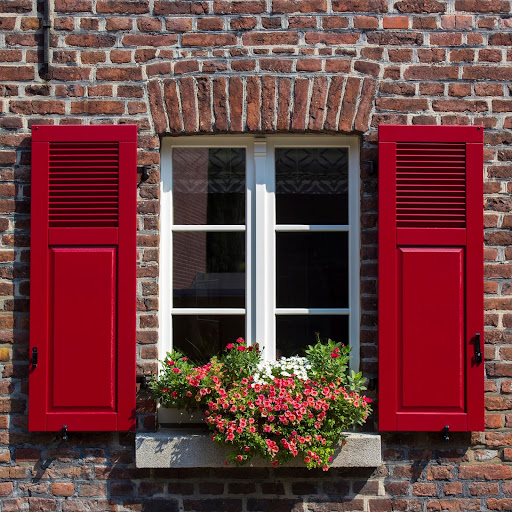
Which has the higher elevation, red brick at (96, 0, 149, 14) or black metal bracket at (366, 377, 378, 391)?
red brick at (96, 0, 149, 14)

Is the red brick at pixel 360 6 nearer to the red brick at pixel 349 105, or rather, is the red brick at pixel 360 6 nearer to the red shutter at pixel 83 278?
the red brick at pixel 349 105

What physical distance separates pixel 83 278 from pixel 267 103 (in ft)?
4.62

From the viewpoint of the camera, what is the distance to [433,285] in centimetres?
350

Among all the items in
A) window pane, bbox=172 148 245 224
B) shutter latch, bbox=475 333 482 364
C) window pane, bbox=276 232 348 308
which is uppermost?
window pane, bbox=172 148 245 224

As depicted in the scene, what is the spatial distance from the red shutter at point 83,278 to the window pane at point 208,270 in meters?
0.33

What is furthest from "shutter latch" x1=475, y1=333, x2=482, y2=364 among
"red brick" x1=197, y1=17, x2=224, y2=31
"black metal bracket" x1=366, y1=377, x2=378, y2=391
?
"red brick" x1=197, y1=17, x2=224, y2=31

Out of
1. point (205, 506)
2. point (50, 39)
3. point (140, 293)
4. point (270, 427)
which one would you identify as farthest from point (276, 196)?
point (205, 506)

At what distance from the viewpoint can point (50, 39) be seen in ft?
11.9

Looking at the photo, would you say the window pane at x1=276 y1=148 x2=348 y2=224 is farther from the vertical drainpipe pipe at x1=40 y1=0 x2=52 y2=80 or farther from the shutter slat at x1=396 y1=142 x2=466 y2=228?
the vertical drainpipe pipe at x1=40 y1=0 x2=52 y2=80

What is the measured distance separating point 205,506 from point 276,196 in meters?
1.80

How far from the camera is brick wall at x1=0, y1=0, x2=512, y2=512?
3559 millimetres

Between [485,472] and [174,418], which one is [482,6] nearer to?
[485,472]

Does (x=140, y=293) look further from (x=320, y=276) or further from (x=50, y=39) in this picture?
(x=50, y=39)

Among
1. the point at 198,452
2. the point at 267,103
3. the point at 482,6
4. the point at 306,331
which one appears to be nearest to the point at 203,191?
the point at 267,103
